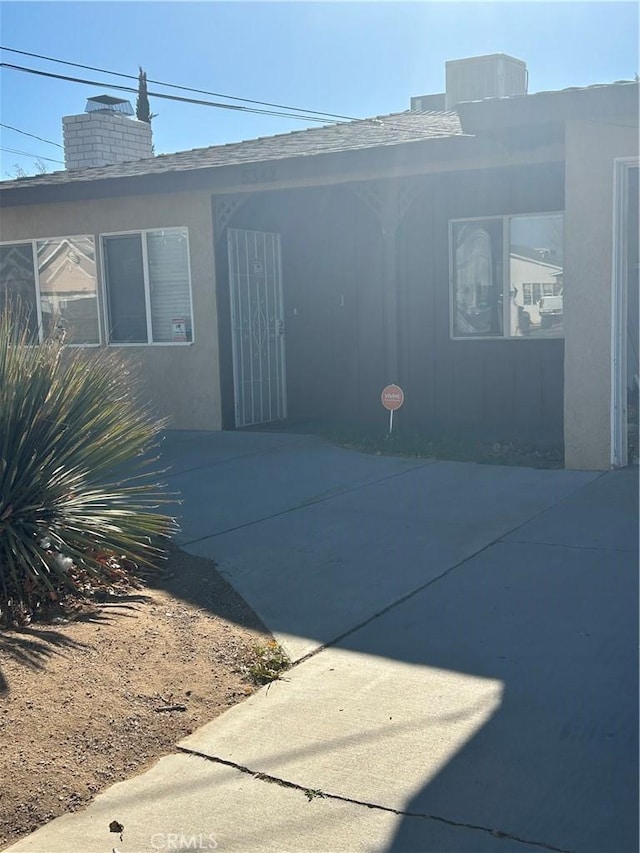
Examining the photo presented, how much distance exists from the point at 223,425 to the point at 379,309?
2.57m

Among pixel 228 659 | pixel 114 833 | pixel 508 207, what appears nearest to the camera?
pixel 114 833

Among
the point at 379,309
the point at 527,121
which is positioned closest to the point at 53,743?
the point at 527,121

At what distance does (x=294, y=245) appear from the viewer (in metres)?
13.5

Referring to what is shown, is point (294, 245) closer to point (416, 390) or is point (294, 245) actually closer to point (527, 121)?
point (416, 390)

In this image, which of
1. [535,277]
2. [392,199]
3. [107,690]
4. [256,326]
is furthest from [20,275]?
[107,690]

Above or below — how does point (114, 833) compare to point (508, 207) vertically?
below

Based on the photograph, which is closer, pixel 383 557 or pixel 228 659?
pixel 228 659

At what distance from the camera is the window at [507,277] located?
11602 mm

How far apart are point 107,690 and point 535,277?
8629 mm

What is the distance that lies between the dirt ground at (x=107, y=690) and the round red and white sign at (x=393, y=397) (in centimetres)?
568

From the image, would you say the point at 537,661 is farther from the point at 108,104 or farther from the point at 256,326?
the point at 108,104

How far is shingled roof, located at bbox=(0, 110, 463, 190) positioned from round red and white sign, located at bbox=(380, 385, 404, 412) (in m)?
2.64

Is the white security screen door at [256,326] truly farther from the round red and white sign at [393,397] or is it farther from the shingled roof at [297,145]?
the round red and white sign at [393,397]

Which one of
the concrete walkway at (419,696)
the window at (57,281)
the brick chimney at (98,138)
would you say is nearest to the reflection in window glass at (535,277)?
the concrete walkway at (419,696)
